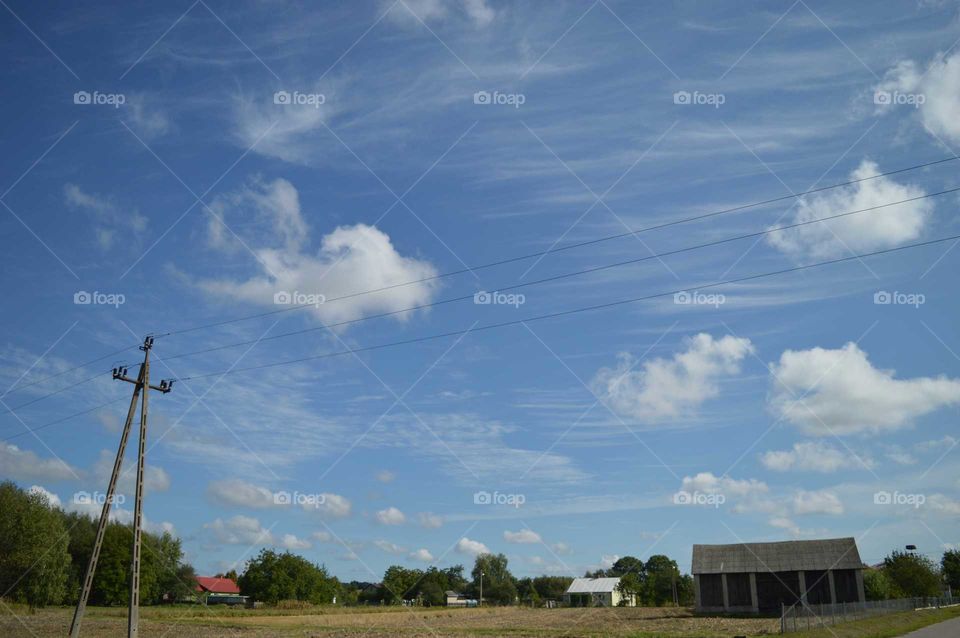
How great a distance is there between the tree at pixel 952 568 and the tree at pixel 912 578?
3354 cm

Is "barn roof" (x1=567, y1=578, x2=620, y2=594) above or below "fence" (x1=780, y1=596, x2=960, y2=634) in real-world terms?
below

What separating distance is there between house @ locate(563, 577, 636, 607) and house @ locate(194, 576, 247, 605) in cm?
5469

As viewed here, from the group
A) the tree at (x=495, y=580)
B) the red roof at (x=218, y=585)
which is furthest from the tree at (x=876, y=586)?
the red roof at (x=218, y=585)

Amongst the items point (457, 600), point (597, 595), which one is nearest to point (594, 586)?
point (597, 595)

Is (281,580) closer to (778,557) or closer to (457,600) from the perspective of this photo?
(457,600)

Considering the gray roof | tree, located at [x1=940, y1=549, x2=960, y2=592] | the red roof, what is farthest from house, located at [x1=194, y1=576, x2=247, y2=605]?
tree, located at [x1=940, y1=549, x2=960, y2=592]

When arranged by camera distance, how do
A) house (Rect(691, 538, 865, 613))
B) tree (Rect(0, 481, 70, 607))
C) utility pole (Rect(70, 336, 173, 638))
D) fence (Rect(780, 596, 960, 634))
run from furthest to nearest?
tree (Rect(0, 481, 70, 607)), house (Rect(691, 538, 865, 613)), fence (Rect(780, 596, 960, 634)), utility pole (Rect(70, 336, 173, 638))

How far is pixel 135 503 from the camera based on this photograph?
27.2 m

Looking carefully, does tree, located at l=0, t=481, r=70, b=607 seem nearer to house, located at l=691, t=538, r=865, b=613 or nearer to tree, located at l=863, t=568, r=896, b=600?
house, located at l=691, t=538, r=865, b=613

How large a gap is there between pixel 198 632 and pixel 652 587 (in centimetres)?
9306

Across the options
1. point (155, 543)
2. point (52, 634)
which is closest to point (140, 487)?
point (52, 634)

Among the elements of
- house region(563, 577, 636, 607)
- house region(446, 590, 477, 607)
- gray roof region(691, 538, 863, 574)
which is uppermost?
gray roof region(691, 538, 863, 574)

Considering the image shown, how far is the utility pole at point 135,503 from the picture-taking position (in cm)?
2559

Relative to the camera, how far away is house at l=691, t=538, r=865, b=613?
58.5 m
